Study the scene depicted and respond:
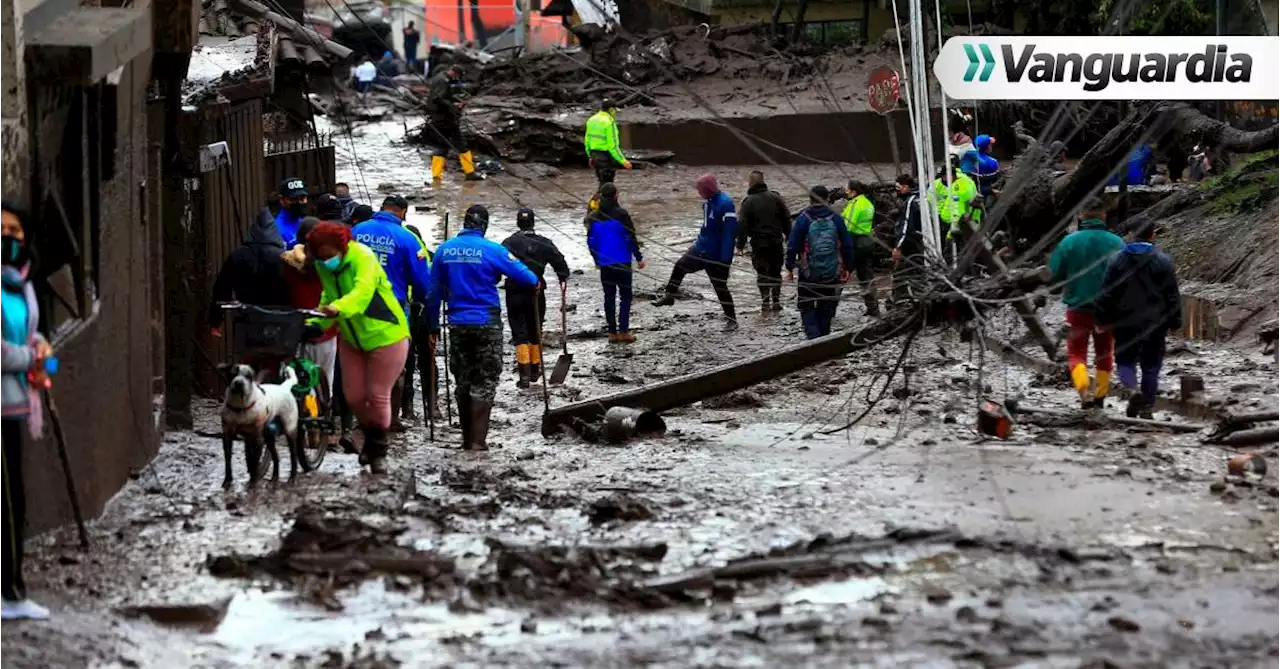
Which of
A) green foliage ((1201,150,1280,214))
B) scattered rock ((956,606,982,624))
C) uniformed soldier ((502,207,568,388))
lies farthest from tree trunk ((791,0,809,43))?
scattered rock ((956,606,982,624))

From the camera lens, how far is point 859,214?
64.1 ft

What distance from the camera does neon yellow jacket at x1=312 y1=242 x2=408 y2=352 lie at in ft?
36.1

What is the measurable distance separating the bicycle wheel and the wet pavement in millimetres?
262

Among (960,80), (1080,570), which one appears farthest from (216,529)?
(960,80)

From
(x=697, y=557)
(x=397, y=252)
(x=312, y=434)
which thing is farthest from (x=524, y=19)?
(x=697, y=557)

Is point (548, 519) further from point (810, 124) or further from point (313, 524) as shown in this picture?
point (810, 124)

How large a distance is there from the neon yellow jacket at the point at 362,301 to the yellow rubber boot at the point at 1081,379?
501 cm

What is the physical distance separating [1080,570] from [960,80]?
13.5ft

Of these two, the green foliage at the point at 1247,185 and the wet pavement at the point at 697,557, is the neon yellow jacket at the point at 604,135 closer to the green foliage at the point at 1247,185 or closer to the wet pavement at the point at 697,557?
the green foliage at the point at 1247,185

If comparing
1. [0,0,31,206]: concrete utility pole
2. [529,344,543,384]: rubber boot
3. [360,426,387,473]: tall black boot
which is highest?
[0,0,31,206]: concrete utility pole

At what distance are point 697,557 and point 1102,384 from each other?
5.72 meters

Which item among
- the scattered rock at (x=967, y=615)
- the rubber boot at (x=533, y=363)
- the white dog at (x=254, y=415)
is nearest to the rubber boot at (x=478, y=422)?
the white dog at (x=254, y=415)

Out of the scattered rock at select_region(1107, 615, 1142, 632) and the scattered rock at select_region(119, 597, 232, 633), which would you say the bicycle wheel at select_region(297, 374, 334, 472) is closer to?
the scattered rock at select_region(119, 597, 232, 633)

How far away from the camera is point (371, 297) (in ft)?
36.4
